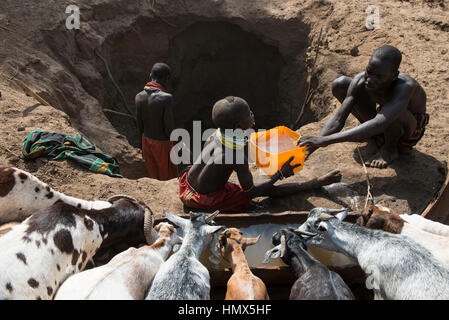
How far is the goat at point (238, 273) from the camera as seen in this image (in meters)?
2.48

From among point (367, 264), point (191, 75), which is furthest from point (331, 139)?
point (191, 75)

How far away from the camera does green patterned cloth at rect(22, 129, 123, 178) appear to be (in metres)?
4.17

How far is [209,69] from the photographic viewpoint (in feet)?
24.9

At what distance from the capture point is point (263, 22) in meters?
6.61

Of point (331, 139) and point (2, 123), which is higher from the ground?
point (331, 139)

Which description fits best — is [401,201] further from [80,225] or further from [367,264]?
[80,225]

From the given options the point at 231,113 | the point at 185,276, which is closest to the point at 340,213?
the point at 231,113

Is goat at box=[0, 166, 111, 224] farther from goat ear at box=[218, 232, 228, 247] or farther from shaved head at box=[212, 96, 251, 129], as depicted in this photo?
shaved head at box=[212, 96, 251, 129]

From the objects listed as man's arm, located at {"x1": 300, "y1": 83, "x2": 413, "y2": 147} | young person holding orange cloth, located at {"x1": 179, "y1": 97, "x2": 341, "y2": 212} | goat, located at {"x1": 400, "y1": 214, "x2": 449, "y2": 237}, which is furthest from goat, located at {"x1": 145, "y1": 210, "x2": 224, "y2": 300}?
man's arm, located at {"x1": 300, "y1": 83, "x2": 413, "y2": 147}

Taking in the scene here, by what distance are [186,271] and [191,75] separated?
5508 millimetres

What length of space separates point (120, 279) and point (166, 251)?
54cm

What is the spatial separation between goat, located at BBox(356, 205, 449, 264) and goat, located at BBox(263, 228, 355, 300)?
664 mm

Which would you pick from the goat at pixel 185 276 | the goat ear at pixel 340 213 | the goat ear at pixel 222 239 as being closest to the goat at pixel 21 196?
the goat at pixel 185 276

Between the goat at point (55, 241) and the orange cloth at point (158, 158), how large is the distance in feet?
6.87
